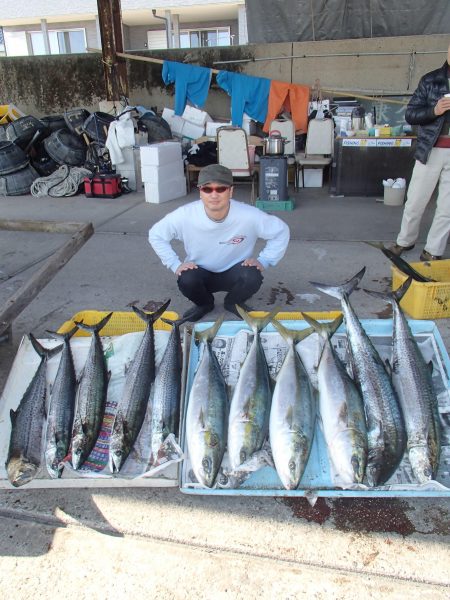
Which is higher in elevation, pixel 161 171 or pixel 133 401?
pixel 161 171

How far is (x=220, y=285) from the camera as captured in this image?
137 inches

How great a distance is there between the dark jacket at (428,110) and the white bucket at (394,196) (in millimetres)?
2368

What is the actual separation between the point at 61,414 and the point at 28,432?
0.54ft

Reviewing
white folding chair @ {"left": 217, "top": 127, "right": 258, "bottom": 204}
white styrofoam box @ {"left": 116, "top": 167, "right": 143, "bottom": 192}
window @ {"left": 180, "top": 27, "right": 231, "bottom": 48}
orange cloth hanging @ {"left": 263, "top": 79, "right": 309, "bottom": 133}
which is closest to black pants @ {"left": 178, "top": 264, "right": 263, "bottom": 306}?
white folding chair @ {"left": 217, "top": 127, "right": 258, "bottom": 204}

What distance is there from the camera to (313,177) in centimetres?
784

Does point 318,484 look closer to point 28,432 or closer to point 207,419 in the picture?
point 207,419

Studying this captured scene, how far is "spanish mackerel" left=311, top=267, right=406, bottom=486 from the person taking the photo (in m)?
1.87

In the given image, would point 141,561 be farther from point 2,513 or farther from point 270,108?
point 270,108

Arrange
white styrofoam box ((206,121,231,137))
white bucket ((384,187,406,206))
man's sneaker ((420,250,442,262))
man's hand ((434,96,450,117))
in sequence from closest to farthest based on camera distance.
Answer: man's hand ((434,96,450,117))
man's sneaker ((420,250,442,262))
white bucket ((384,187,406,206))
white styrofoam box ((206,121,231,137))

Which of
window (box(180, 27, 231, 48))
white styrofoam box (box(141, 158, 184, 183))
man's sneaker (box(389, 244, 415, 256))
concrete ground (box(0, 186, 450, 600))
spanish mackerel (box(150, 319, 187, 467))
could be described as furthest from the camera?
window (box(180, 27, 231, 48))

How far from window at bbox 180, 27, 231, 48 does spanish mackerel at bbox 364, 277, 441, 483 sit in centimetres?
1479

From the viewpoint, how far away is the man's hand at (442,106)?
150 inches

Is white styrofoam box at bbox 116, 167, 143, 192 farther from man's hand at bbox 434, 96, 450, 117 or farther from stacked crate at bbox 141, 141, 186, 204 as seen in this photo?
man's hand at bbox 434, 96, 450, 117

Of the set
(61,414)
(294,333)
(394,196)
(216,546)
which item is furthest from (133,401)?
(394,196)
